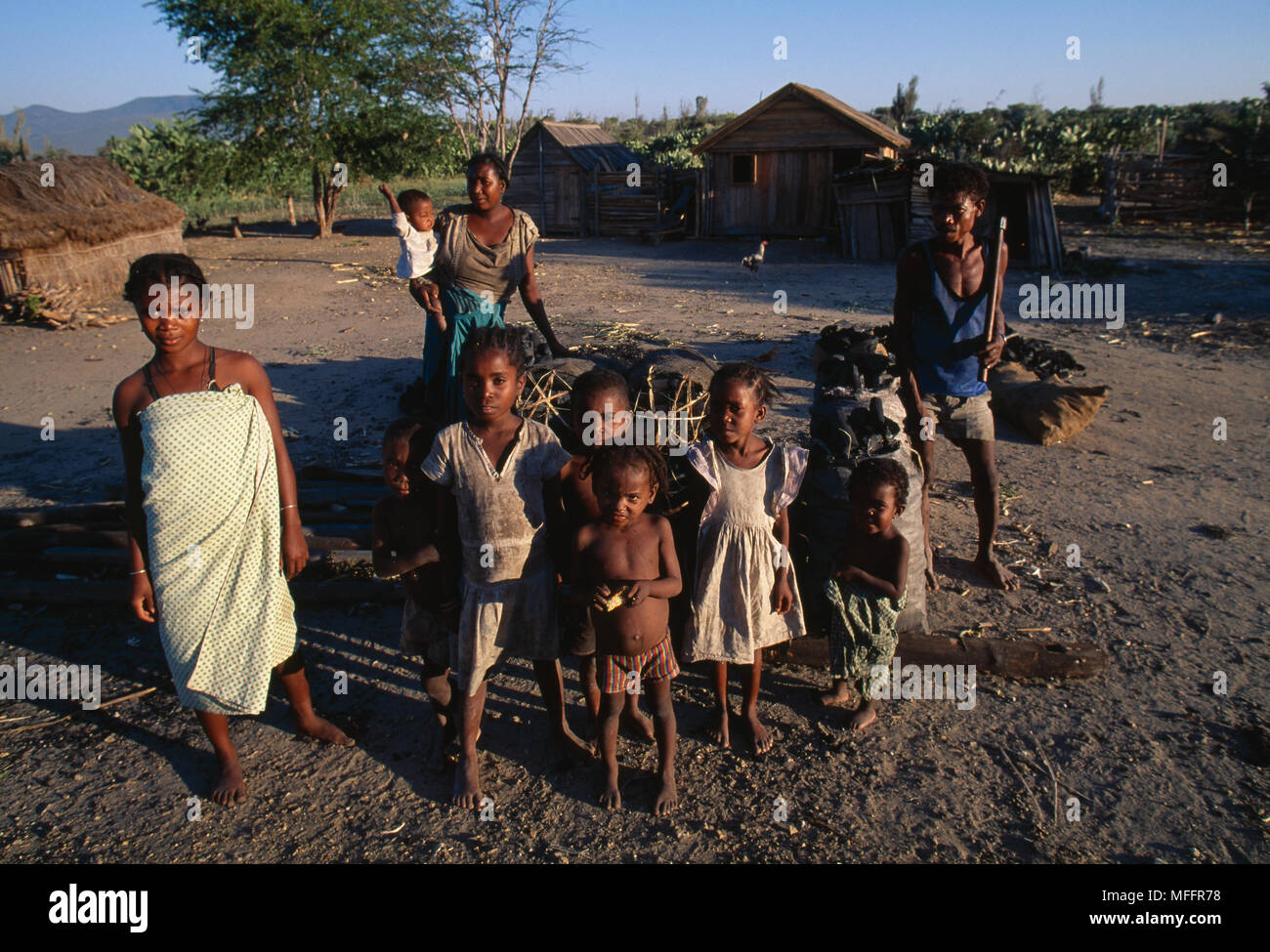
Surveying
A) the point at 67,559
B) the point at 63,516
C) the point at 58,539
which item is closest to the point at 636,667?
the point at 67,559

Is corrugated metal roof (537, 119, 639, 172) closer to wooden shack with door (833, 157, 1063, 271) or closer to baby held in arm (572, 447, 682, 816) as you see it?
wooden shack with door (833, 157, 1063, 271)

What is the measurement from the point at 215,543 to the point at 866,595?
229 cm

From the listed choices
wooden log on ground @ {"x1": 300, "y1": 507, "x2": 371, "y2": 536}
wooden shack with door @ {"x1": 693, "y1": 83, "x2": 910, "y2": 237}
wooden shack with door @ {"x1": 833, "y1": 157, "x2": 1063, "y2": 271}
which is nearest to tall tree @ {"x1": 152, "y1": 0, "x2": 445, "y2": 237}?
wooden shack with door @ {"x1": 693, "y1": 83, "x2": 910, "y2": 237}

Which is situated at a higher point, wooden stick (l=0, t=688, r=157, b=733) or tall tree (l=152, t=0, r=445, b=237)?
tall tree (l=152, t=0, r=445, b=237)

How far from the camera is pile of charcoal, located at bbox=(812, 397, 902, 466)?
343cm

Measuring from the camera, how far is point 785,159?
61.6 feet

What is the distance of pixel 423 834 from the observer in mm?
2523

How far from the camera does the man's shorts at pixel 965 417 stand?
152 inches

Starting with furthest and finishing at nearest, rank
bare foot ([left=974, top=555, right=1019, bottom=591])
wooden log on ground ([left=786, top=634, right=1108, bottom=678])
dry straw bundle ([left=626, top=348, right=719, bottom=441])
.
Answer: bare foot ([left=974, top=555, right=1019, bottom=591]), dry straw bundle ([left=626, top=348, right=719, bottom=441]), wooden log on ground ([left=786, top=634, right=1108, bottom=678])

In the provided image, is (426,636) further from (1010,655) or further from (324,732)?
(1010,655)

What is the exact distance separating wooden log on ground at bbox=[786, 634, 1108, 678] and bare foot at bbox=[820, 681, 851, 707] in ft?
0.95

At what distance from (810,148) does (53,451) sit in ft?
54.7

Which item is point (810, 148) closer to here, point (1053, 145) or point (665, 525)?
point (1053, 145)

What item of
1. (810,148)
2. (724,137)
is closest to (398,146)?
(724,137)
